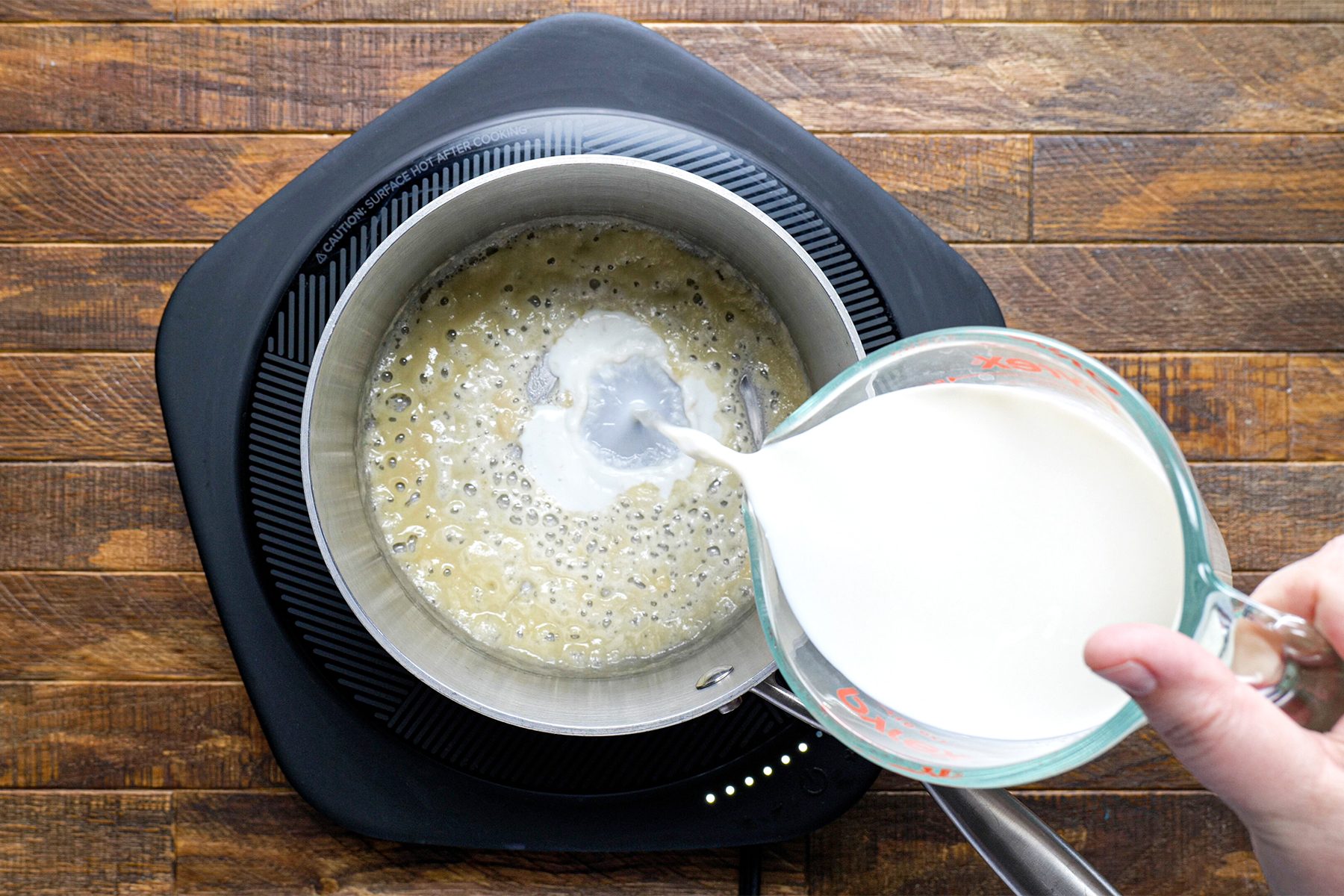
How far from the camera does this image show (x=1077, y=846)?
81 centimetres

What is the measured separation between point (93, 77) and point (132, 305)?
20 centimetres

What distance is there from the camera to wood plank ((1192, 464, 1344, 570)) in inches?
32.5

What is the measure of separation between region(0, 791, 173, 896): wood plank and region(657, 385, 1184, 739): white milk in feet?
2.12

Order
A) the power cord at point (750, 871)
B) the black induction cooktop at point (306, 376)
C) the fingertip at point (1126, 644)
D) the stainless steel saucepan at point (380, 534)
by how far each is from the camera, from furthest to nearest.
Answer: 1. the power cord at point (750, 871)
2. the black induction cooktop at point (306, 376)
3. the stainless steel saucepan at point (380, 534)
4. the fingertip at point (1126, 644)

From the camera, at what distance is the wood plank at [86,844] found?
809mm

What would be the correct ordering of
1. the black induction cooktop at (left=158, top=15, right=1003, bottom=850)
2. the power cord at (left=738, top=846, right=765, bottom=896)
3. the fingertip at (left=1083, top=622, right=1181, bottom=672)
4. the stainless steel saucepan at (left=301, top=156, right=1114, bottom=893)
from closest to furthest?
the fingertip at (left=1083, top=622, right=1181, bottom=672)
the stainless steel saucepan at (left=301, top=156, right=1114, bottom=893)
the black induction cooktop at (left=158, top=15, right=1003, bottom=850)
the power cord at (left=738, top=846, right=765, bottom=896)

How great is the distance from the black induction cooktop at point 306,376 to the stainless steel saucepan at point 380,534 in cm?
4

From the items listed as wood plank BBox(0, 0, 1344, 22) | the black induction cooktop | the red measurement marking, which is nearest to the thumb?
the red measurement marking

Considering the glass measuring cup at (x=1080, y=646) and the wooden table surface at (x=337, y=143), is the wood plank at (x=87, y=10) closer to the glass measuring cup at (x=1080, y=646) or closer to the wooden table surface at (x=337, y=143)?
the wooden table surface at (x=337, y=143)

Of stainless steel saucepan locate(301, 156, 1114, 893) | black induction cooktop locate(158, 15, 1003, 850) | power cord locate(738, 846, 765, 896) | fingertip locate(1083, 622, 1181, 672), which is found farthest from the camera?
power cord locate(738, 846, 765, 896)

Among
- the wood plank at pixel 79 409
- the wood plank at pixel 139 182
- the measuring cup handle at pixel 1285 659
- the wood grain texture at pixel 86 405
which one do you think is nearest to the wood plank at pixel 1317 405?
the wood grain texture at pixel 86 405

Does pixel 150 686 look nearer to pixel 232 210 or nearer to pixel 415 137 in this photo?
pixel 232 210

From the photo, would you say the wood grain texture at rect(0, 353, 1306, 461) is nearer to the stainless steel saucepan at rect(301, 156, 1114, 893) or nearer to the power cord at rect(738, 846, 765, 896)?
the stainless steel saucepan at rect(301, 156, 1114, 893)

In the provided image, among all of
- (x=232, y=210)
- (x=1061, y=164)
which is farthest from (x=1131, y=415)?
(x=232, y=210)
